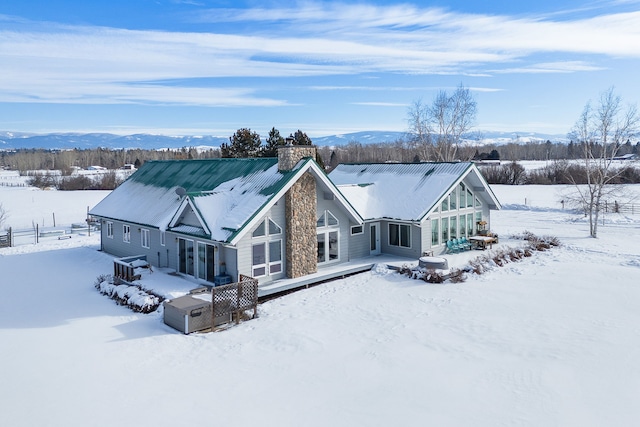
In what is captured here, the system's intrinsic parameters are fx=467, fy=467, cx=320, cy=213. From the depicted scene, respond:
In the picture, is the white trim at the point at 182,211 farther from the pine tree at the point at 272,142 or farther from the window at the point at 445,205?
the pine tree at the point at 272,142

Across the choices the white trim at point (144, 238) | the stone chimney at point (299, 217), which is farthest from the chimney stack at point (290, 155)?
the white trim at point (144, 238)

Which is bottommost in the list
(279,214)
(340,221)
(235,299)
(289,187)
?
(235,299)

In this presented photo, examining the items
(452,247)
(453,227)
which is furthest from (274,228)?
(453,227)

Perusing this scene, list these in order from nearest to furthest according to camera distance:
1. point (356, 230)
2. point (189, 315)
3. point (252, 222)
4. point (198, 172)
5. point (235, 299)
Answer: point (189, 315)
point (235, 299)
point (252, 222)
point (356, 230)
point (198, 172)

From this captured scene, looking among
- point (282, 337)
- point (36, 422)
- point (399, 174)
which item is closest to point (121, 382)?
point (36, 422)

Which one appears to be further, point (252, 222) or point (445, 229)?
point (445, 229)

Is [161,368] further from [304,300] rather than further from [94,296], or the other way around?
[94,296]

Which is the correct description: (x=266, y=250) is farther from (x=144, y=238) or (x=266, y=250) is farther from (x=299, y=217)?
(x=144, y=238)

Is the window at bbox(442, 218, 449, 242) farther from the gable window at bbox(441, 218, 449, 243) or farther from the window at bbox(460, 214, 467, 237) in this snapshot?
the window at bbox(460, 214, 467, 237)
